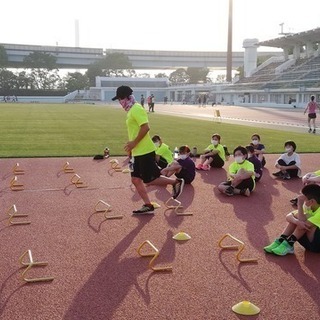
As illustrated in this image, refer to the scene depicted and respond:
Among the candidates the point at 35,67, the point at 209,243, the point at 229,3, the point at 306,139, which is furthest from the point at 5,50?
the point at 209,243

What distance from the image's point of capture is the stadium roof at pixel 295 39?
7119 centimetres

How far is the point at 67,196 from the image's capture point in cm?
902

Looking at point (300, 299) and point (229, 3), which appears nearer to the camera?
point (300, 299)

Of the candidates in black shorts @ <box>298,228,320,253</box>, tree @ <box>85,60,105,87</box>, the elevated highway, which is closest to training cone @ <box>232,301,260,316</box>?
black shorts @ <box>298,228,320,253</box>

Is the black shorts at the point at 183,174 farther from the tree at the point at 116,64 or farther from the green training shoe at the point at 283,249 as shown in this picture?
the tree at the point at 116,64

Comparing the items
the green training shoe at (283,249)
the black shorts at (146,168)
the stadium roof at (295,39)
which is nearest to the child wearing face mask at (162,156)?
the black shorts at (146,168)

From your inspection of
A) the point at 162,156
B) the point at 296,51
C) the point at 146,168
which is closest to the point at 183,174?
the point at 162,156

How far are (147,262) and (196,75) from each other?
13569 cm

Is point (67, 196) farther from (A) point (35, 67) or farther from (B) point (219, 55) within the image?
(B) point (219, 55)

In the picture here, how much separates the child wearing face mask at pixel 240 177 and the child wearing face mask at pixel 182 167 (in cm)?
108

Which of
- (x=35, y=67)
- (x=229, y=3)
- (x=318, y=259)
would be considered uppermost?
(x=229, y=3)

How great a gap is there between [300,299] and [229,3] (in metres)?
96.5

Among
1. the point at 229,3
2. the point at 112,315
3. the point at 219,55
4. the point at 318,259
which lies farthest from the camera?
the point at 219,55

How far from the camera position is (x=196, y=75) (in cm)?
13788
